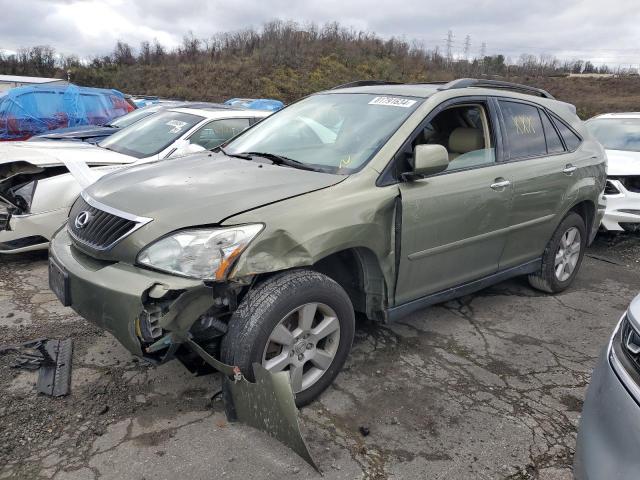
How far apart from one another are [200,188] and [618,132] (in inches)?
275

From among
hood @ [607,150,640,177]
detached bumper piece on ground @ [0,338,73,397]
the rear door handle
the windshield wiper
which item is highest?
the windshield wiper

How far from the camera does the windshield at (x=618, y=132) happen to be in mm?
7113

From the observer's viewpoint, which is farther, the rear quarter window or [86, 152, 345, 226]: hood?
the rear quarter window

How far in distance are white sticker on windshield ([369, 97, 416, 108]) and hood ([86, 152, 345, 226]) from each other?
32.8 inches

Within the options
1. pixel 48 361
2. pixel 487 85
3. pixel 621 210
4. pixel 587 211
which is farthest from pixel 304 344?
pixel 621 210

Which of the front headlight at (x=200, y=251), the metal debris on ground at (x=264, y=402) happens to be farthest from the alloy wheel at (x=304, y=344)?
the front headlight at (x=200, y=251)

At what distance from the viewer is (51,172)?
488 centimetres

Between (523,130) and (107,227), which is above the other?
(523,130)

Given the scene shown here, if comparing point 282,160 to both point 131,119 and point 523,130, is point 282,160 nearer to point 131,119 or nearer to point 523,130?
point 523,130

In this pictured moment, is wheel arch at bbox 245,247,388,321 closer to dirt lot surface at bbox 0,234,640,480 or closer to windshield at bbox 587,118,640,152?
dirt lot surface at bbox 0,234,640,480

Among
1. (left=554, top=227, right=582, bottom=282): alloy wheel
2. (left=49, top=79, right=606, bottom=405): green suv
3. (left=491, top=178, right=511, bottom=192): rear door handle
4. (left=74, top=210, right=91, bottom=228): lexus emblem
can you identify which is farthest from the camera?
(left=554, top=227, right=582, bottom=282): alloy wheel

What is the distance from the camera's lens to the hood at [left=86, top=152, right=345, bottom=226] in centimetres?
248

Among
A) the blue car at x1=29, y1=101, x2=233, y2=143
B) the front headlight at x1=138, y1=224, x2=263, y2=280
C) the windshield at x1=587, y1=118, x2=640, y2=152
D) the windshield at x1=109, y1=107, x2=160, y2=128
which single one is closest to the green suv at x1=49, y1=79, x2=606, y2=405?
the front headlight at x1=138, y1=224, x2=263, y2=280

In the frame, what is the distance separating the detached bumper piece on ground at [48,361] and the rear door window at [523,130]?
3.31 metres
